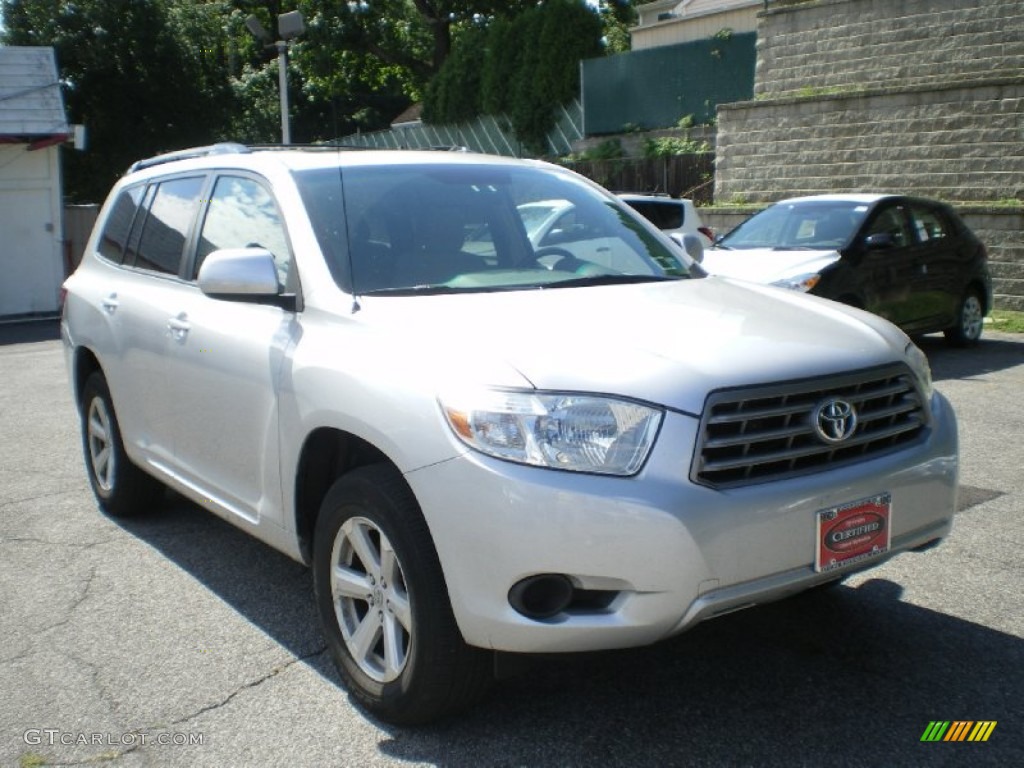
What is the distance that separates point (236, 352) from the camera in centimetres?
425

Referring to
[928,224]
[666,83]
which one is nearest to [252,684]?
[928,224]

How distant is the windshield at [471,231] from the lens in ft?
13.3

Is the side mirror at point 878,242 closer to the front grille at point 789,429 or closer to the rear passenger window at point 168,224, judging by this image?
the rear passenger window at point 168,224

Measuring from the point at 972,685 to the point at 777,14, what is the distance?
16806 millimetres

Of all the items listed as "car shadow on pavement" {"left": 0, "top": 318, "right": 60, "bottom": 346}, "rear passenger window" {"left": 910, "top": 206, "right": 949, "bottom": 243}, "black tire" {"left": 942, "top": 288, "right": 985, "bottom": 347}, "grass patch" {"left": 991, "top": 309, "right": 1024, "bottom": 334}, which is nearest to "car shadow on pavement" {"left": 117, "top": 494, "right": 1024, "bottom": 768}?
"rear passenger window" {"left": 910, "top": 206, "right": 949, "bottom": 243}

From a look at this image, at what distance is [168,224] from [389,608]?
268 cm

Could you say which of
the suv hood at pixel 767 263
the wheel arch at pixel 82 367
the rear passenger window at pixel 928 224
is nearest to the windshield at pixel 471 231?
the wheel arch at pixel 82 367

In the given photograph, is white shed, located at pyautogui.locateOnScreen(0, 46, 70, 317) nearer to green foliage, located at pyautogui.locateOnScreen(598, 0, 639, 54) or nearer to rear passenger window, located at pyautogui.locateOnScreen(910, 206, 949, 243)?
rear passenger window, located at pyautogui.locateOnScreen(910, 206, 949, 243)

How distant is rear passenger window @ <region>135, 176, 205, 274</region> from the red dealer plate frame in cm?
315

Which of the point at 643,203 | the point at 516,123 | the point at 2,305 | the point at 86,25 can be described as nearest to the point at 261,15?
the point at 86,25

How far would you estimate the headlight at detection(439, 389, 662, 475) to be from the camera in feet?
9.92

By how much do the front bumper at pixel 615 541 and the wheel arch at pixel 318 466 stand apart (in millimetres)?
581

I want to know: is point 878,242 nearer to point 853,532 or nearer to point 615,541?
point 853,532

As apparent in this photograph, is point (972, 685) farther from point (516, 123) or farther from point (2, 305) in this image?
point (516, 123)
